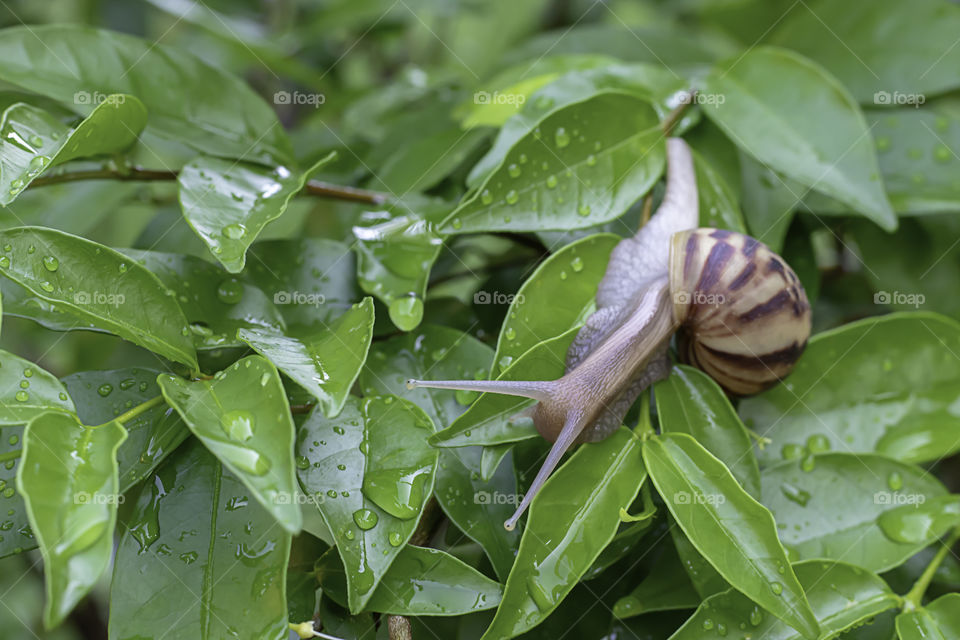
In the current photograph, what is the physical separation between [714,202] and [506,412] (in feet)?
1.36

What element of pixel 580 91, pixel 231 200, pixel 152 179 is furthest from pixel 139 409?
pixel 580 91

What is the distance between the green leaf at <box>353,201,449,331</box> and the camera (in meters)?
0.74

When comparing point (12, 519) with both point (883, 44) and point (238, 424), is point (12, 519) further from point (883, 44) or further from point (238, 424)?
point (883, 44)

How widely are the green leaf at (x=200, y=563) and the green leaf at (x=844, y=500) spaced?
0.52 m

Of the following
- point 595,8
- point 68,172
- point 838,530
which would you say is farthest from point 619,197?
point 595,8

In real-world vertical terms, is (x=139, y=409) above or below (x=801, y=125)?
below

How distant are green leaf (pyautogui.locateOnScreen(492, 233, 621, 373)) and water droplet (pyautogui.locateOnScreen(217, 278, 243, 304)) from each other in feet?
0.92

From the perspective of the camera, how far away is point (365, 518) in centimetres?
60

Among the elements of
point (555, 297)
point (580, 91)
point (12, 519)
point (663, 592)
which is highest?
point (580, 91)

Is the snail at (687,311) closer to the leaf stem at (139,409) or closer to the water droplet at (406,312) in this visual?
the water droplet at (406,312)

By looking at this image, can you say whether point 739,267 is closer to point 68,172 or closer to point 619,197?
point 619,197

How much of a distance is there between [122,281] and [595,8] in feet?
4.91

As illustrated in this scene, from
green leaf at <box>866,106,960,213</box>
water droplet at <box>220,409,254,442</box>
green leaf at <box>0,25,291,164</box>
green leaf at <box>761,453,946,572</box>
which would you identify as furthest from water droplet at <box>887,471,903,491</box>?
green leaf at <box>0,25,291,164</box>

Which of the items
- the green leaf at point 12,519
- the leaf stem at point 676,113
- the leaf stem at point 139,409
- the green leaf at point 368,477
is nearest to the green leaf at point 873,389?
the leaf stem at point 676,113
